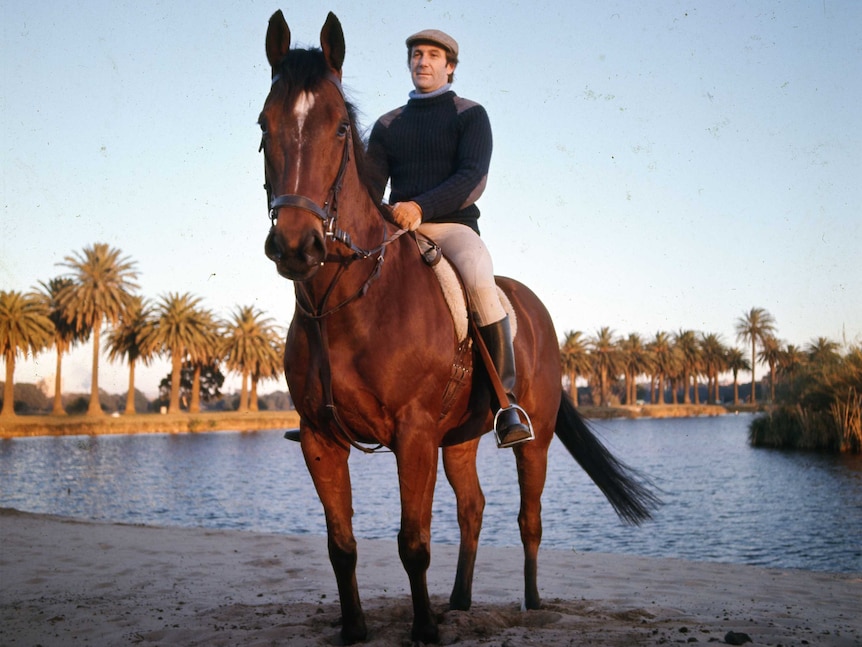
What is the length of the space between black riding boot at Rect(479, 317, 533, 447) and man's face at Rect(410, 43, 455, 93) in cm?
152

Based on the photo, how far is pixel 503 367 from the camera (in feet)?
14.9

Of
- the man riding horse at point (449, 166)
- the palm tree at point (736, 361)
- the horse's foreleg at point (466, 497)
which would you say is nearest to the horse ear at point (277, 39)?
the man riding horse at point (449, 166)

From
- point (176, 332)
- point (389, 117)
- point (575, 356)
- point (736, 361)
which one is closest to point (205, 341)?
point (176, 332)

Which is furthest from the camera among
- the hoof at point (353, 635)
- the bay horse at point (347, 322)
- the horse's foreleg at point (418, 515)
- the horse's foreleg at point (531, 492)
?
the horse's foreleg at point (531, 492)

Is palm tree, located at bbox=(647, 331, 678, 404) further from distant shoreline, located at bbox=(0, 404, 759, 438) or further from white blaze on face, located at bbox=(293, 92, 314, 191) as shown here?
white blaze on face, located at bbox=(293, 92, 314, 191)

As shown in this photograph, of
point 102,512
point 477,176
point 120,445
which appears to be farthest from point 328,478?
point 120,445

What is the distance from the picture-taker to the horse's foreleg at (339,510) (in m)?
4.02

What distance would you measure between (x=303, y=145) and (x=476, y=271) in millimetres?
1500

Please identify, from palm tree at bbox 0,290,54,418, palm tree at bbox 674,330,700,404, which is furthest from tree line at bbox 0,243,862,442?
palm tree at bbox 674,330,700,404

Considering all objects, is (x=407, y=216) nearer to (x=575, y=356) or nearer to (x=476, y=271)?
(x=476, y=271)

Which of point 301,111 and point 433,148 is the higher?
point 433,148

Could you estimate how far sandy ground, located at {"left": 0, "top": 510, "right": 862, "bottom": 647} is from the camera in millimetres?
4543

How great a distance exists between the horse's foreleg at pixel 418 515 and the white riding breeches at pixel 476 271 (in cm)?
93

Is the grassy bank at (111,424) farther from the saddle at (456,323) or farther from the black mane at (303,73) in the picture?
the black mane at (303,73)
